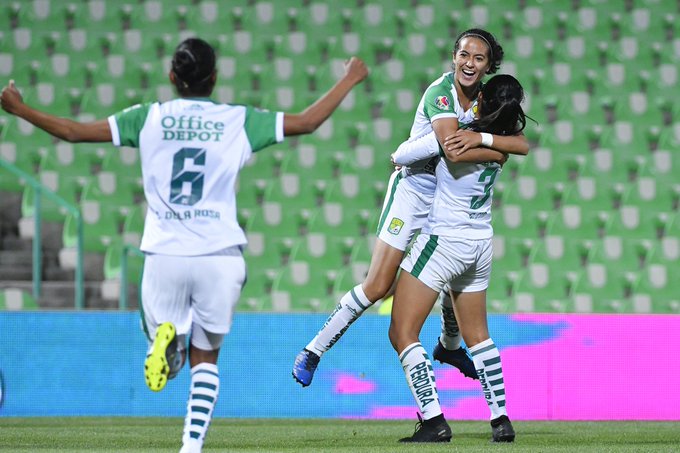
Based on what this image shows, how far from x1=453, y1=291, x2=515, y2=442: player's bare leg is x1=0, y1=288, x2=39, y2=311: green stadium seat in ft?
14.4

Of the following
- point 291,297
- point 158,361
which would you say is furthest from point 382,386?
point 158,361

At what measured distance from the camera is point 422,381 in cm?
526

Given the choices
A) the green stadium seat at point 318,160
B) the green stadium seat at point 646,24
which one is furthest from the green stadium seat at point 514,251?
the green stadium seat at point 646,24

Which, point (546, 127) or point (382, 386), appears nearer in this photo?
point (382, 386)

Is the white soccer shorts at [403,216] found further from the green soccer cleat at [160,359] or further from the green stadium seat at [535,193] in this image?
the green stadium seat at [535,193]

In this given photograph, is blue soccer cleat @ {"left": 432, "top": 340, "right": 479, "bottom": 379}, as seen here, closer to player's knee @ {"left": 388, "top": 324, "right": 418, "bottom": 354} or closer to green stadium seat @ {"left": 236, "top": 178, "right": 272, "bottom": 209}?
Answer: player's knee @ {"left": 388, "top": 324, "right": 418, "bottom": 354}

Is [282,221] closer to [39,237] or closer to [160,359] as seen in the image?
[39,237]

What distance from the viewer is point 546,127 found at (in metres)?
11.5

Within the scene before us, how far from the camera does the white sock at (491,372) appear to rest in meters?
5.41

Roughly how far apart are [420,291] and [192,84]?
1.57 metres

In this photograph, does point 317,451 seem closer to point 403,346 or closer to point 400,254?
point 403,346

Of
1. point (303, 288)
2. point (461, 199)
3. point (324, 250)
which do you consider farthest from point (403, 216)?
point (324, 250)

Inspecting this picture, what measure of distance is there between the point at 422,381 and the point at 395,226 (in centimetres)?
76

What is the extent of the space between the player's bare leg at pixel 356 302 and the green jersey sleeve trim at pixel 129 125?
1608 millimetres
